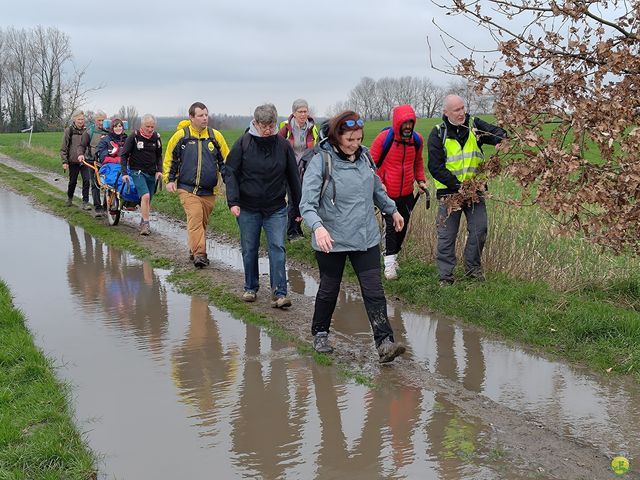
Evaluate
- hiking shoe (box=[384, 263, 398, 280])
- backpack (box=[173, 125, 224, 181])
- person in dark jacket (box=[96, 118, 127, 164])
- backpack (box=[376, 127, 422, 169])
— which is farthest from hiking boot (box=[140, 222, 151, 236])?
backpack (box=[376, 127, 422, 169])

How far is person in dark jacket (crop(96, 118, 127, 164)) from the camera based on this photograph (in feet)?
39.5

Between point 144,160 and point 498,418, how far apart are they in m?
7.98

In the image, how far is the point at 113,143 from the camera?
1210cm

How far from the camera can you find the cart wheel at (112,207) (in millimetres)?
11852

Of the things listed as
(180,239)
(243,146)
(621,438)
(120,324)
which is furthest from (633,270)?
(180,239)

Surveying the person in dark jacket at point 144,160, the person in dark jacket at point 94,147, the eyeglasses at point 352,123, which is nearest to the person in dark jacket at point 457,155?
the eyeglasses at point 352,123

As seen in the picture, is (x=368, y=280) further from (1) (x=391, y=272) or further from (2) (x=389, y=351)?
(1) (x=391, y=272)

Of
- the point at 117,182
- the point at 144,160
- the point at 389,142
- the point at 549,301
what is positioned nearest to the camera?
the point at 549,301

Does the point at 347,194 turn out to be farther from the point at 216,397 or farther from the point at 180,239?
the point at 180,239

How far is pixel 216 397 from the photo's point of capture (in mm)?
4840

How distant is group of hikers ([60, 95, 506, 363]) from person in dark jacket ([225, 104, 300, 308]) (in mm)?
11

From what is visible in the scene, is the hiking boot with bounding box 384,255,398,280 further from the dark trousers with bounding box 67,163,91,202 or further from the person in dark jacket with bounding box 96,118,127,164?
the dark trousers with bounding box 67,163,91,202

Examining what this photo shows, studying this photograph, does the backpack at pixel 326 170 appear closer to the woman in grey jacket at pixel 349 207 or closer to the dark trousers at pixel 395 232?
the woman in grey jacket at pixel 349 207

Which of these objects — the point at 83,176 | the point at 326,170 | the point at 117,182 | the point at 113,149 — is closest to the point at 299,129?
the point at 117,182
